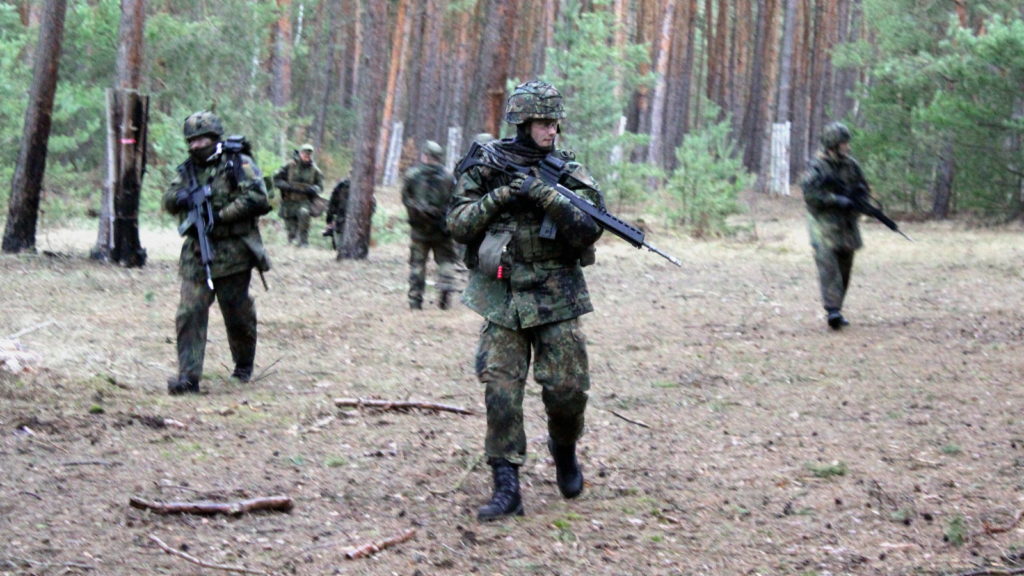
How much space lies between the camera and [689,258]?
65.8 feet

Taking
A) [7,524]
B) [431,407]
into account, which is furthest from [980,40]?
[7,524]

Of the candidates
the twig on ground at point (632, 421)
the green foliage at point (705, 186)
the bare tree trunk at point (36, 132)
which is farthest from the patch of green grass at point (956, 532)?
the green foliage at point (705, 186)

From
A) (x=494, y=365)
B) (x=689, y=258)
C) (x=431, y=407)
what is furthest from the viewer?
(x=689, y=258)

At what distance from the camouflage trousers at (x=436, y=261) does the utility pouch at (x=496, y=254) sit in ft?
24.6

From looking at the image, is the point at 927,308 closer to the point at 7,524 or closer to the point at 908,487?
the point at 908,487

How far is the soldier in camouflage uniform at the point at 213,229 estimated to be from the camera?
8.30 meters

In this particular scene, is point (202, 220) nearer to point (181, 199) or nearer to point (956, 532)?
point (181, 199)

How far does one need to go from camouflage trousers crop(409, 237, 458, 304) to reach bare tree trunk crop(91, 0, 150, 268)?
4.35 meters

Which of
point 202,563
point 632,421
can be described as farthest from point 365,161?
point 202,563

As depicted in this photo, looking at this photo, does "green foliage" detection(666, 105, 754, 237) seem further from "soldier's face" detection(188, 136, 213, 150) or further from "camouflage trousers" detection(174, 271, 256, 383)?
"soldier's face" detection(188, 136, 213, 150)

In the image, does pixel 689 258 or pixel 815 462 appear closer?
pixel 815 462

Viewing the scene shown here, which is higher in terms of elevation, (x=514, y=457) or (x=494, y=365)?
(x=494, y=365)

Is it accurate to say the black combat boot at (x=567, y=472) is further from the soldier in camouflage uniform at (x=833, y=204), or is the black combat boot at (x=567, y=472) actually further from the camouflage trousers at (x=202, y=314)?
the soldier in camouflage uniform at (x=833, y=204)

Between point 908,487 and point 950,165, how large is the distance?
2138 centimetres
